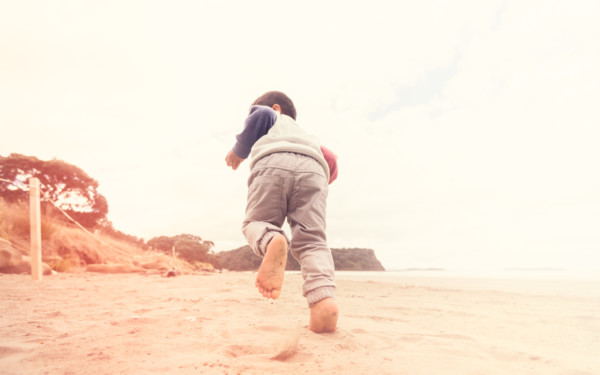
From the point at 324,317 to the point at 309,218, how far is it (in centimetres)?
56

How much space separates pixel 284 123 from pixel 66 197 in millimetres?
15162

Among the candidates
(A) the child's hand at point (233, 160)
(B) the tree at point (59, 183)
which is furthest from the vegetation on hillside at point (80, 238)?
(A) the child's hand at point (233, 160)

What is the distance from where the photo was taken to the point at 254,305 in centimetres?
269

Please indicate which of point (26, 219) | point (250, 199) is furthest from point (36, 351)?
point (26, 219)

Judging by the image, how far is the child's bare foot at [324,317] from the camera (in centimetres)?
179

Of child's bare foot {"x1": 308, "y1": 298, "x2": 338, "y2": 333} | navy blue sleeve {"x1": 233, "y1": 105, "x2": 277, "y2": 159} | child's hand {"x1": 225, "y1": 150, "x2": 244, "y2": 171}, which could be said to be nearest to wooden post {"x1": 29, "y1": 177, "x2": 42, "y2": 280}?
child's hand {"x1": 225, "y1": 150, "x2": 244, "y2": 171}

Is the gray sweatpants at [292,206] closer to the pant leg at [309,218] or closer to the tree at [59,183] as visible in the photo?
the pant leg at [309,218]

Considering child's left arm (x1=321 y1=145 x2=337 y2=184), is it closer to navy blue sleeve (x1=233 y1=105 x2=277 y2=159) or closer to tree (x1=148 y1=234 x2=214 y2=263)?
navy blue sleeve (x1=233 y1=105 x2=277 y2=159)

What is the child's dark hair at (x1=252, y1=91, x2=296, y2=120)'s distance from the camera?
255 centimetres

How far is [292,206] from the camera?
6.84ft

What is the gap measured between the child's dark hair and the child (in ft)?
0.89

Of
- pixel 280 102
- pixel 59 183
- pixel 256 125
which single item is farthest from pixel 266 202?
pixel 59 183

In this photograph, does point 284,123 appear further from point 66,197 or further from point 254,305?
point 66,197

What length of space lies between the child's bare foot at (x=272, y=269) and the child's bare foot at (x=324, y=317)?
0.23 meters
